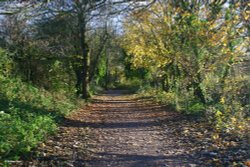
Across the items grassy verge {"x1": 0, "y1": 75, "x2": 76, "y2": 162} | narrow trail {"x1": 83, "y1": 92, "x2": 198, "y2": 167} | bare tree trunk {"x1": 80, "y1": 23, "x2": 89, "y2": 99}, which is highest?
bare tree trunk {"x1": 80, "y1": 23, "x2": 89, "y2": 99}

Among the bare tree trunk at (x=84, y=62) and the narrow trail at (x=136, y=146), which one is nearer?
the narrow trail at (x=136, y=146)

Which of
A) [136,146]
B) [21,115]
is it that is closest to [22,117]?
[21,115]

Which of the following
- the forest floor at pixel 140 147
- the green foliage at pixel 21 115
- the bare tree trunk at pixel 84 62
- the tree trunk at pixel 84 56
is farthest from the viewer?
the bare tree trunk at pixel 84 62

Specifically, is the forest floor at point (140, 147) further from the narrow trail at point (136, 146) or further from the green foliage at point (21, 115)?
the green foliage at point (21, 115)

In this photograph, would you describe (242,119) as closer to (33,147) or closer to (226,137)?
(226,137)

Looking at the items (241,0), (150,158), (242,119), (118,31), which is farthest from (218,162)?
(118,31)

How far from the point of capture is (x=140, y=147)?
367 inches

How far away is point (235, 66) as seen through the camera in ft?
49.2

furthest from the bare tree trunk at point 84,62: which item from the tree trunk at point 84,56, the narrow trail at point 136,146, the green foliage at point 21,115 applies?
the narrow trail at point 136,146

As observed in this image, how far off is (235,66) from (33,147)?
954 cm

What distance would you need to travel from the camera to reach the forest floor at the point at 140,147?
25.5ft

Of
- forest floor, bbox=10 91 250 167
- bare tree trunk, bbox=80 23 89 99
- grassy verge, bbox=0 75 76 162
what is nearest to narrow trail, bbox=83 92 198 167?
forest floor, bbox=10 91 250 167

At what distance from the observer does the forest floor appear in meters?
7.78

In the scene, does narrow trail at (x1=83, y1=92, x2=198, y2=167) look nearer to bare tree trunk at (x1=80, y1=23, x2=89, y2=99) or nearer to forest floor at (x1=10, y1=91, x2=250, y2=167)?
forest floor at (x1=10, y1=91, x2=250, y2=167)
